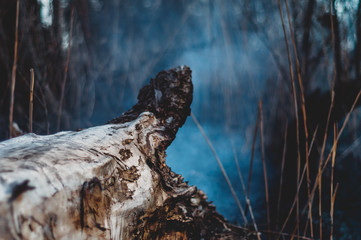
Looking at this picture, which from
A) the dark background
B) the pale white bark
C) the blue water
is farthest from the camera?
the blue water

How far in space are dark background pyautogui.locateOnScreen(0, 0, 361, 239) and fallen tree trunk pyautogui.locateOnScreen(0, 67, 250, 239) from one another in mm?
323

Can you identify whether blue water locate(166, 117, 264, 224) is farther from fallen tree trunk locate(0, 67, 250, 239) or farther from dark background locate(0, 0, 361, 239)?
fallen tree trunk locate(0, 67, 250, 239)

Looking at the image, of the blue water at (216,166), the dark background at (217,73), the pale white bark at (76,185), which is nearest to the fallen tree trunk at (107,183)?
the pale white bark at (76,185)

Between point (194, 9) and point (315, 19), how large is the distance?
1.08 metres

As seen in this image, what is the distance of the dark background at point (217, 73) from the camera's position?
3.51ft

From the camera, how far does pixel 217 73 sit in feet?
4.92

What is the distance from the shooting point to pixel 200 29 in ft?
6.55

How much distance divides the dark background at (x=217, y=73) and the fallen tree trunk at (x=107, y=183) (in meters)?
0.32

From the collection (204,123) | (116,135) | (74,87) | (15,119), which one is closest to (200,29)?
(204,123)

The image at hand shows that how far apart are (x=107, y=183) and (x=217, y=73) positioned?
1.30 m

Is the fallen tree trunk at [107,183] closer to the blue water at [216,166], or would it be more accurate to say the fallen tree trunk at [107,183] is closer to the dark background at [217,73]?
the dark background at [217,73]

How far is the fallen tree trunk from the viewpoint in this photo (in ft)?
0.80

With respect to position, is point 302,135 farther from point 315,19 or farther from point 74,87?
point 74,87

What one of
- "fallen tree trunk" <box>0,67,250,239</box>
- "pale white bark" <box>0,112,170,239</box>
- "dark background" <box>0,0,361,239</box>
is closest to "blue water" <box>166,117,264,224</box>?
"dark background" <box>0,0,361,239</box>
